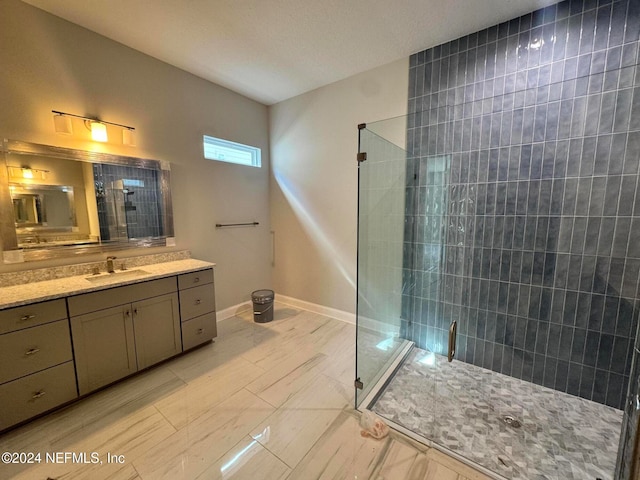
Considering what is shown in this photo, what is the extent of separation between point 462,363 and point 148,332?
274 centimetres

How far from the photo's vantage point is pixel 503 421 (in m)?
1.71

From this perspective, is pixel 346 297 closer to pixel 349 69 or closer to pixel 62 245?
pixel 349 69

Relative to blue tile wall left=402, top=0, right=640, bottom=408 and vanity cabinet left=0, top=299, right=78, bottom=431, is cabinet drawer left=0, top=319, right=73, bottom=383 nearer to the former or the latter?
vanity cabinet left=0, top=299, right=78, bottom=431

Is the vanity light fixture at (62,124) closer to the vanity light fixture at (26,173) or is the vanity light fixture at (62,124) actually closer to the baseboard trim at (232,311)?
the vanity light fixture at (26,173)

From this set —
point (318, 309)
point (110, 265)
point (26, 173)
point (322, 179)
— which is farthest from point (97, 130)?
point (318, 309)

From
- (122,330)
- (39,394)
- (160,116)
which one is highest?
(160,116)

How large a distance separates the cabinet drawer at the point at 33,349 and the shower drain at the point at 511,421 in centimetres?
293

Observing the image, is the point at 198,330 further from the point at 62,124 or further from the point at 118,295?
the point at 62,124

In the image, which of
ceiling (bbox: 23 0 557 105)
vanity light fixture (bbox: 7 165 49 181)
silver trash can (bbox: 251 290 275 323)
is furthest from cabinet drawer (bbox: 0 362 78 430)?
ceiling (bbox: 23 0 557 105)

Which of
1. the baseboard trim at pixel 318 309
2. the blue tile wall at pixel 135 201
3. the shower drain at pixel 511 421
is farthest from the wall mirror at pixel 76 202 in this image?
the shower drain at pixel 511 421

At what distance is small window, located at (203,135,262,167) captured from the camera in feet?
10.0

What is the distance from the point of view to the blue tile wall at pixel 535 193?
173cm

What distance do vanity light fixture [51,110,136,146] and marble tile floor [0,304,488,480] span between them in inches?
80.1

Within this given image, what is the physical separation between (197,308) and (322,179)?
199cm
